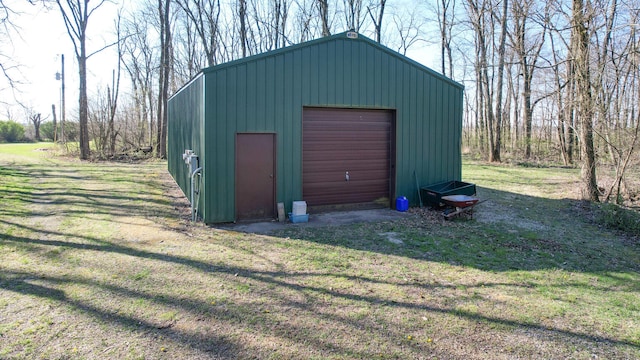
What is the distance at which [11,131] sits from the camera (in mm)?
38125

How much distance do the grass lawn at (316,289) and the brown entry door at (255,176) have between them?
2.84 feet

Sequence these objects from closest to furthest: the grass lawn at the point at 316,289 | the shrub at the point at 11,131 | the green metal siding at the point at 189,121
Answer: the grass lawn at the point at 316,289 < the green metal siding at the point at 189,121 < the shrub at the point at 11,131

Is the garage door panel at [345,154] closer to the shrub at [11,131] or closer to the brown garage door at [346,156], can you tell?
the brown garage door at [346,156]

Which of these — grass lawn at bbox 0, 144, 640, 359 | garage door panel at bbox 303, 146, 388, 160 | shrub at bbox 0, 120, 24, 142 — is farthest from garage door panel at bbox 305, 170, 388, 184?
shrub at bbox 0, 120, 24, 142

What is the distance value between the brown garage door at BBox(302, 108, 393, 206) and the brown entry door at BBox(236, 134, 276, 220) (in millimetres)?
785

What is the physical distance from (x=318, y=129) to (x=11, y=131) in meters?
42.1

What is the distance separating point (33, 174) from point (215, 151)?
11.0 meters

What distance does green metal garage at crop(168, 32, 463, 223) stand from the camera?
7.23m

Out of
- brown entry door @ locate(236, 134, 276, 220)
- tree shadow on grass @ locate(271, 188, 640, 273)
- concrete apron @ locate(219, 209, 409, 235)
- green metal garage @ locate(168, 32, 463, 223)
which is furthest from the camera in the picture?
brown entry door @ locate(236, 134, 276, 220)

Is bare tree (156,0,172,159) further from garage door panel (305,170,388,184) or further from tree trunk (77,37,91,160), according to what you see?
garage door panel (305,170,388,184)

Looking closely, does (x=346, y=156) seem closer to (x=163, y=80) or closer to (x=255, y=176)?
(x=255, y=176)

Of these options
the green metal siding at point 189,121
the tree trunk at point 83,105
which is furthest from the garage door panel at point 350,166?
the tree trunk at point 83,105

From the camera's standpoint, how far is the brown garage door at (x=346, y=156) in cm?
821

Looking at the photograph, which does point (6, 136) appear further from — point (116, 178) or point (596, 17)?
point (596, 17)
